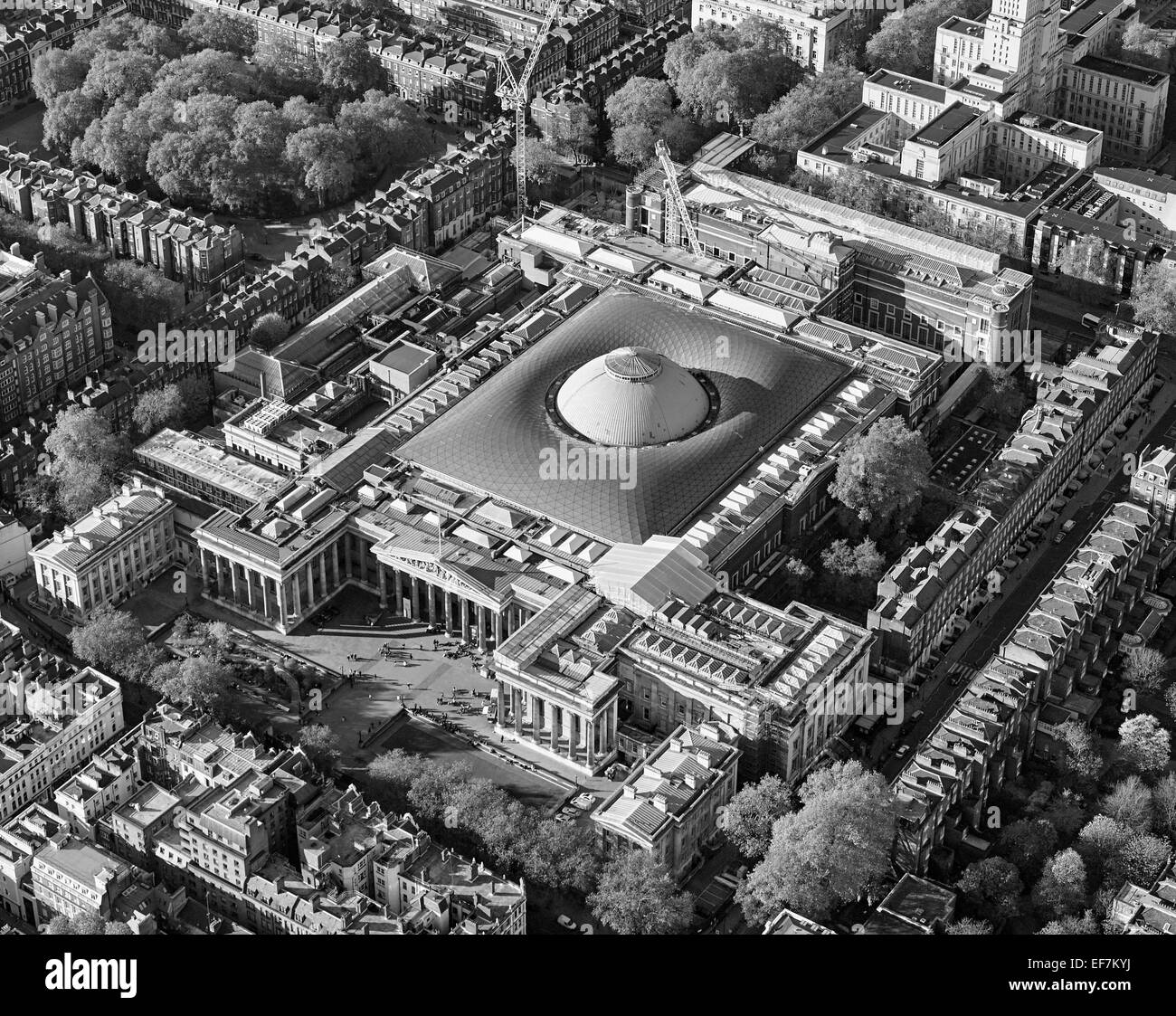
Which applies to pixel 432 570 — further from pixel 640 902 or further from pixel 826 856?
pixel 826 856

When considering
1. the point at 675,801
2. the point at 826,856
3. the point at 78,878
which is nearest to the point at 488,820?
the point at 675,801

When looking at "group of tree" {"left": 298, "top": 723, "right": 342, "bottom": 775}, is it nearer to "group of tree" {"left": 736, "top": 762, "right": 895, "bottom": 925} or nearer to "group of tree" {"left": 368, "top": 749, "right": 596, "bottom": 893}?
"group of tree" {"left": 368, "top": 749, "right": 596, "bottom": 893}

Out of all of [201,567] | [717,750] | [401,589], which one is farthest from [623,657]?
[201,567]

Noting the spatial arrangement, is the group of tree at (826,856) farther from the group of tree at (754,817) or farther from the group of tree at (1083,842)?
the group of tree at (1083,842)

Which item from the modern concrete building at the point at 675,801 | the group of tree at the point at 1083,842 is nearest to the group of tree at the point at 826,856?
the modern concrete building at the point at 675,801

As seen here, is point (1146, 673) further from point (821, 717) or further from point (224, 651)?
point (224, 651)

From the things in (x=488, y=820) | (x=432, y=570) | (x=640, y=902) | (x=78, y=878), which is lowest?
(x=640, y=902)
